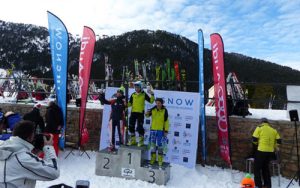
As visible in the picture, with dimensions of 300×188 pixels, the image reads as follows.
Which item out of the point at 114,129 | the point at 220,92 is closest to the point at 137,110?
the point at 114,129

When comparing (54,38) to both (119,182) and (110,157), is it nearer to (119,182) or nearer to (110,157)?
(110,157)

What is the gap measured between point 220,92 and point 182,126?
1.40m

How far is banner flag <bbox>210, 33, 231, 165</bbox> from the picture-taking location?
9.02m

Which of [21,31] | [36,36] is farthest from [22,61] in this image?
[21,31]

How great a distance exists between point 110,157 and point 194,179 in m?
2.17

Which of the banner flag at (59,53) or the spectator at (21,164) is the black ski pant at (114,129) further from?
the spectator at (21,164)

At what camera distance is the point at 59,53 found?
10.1 metres

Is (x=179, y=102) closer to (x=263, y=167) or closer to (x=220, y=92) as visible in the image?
(x=220, y=92)

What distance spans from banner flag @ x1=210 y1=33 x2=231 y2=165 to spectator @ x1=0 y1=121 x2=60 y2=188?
262 inches

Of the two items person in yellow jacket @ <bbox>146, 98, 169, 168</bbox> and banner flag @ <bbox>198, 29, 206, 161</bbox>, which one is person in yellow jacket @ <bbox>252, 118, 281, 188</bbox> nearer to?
banner flag @ <bbox>198, 29, 206, 161</bbox>

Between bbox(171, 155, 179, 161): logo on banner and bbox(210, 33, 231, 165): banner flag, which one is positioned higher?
bbox(210, 33, 231, 165): banner flag

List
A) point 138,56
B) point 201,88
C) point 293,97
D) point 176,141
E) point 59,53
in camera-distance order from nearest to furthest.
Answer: point 293,97, point 201,88, point 176,141, point 59,53, point 138,56

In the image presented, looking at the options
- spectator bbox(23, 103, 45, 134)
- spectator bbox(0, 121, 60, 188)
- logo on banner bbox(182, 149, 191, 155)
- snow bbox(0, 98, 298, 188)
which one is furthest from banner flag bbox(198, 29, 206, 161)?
spectator bbox(0, 121, 60, 188)

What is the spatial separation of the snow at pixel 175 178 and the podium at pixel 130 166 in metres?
0.15
